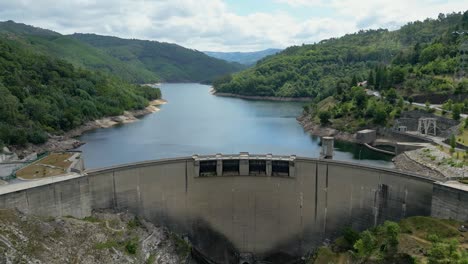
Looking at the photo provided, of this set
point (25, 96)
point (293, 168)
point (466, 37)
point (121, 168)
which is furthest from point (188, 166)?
point (466, 37)

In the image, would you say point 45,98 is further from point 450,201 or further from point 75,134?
point 450,201

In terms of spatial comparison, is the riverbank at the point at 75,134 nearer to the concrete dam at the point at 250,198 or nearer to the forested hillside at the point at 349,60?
the concrete dam at the point at 250,198

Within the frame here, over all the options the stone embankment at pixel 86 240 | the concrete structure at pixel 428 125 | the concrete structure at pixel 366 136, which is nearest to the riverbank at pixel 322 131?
the concrete structure at pixel 366 136

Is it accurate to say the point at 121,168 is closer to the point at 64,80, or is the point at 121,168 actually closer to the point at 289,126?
the point at 289,126

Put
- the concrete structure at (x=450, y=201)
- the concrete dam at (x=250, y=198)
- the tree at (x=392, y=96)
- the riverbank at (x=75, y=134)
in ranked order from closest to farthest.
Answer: the concrete structure at (x=450, y=201)
the concrete dam at (x=250, y=198)
the riverbank at (x=75, y=134)
the tree at (x=392, y=96)

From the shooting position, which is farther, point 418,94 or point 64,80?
point 64,80

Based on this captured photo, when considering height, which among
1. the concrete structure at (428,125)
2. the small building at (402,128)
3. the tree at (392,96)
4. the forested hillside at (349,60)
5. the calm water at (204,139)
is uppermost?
the forested hillside at (349,60)
